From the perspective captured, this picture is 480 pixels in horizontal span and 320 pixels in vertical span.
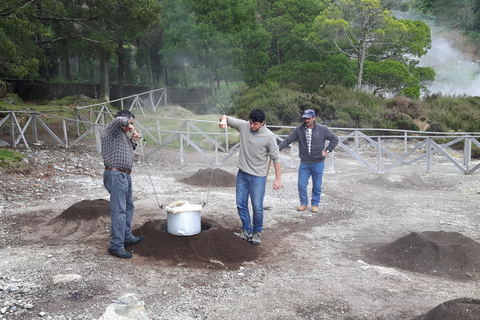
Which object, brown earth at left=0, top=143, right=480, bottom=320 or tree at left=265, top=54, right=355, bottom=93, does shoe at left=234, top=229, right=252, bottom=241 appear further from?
tree at left=265, top=54, right=355, bottom=93

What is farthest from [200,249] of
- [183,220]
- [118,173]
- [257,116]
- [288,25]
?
[288,25]

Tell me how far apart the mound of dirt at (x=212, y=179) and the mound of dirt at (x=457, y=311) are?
6.98 m

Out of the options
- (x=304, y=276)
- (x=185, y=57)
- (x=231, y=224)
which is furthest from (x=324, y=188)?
(x=185, y=57)

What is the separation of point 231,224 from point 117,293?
293 centimetres

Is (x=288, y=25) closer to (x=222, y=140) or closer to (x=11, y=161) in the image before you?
(x=222, y=140)

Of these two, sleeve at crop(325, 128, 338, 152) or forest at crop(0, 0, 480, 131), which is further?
forest at crop(0, 0, 480, 131)

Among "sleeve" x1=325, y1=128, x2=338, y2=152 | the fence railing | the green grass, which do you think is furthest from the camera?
the fence railing

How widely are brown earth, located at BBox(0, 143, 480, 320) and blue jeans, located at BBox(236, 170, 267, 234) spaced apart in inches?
12.9

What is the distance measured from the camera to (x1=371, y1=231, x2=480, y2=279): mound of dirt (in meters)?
5.24

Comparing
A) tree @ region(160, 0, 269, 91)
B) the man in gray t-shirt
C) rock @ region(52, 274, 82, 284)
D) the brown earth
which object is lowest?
the brown earth

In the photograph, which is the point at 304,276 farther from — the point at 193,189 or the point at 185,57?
the point at 185,57

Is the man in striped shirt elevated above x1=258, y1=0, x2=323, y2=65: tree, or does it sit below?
below

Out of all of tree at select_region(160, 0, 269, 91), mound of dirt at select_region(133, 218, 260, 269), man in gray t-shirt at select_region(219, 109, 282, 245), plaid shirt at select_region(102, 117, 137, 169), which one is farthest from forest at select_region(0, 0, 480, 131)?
mound of dirt at select_region(133, 218, 260, 269)

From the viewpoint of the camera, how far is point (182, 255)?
17.6ft
